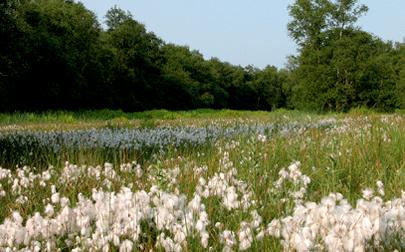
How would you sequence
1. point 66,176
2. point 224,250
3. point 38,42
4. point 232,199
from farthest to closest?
Result: 1. point 38,42
2. point 66,176
3. point 232,199
4. point 224,250

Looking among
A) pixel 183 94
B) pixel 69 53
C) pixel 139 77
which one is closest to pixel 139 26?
pixel 139 77

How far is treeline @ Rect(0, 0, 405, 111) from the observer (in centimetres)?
6400

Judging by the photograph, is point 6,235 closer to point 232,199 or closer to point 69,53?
point 232,199

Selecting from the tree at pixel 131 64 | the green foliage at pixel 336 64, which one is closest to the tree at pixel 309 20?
the green foliage at pixel 336 64

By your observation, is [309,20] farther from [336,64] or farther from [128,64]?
[128,64]

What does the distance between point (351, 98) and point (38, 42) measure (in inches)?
1585

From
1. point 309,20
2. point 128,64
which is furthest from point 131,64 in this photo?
point 309,20

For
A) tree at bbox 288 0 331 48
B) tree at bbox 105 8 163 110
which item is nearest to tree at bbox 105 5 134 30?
tree at bbox 105 8 163 110

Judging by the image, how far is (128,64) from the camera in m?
92.9

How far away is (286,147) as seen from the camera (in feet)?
26.9

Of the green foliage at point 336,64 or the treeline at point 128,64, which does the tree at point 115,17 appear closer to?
the treeline at point 128,64

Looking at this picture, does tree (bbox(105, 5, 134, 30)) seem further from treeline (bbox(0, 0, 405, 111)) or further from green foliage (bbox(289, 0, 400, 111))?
green foliage (bbox(289, 0, 400, 111))

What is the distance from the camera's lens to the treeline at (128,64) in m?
64.0

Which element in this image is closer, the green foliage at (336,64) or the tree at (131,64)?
the green foliage at (336,64)
